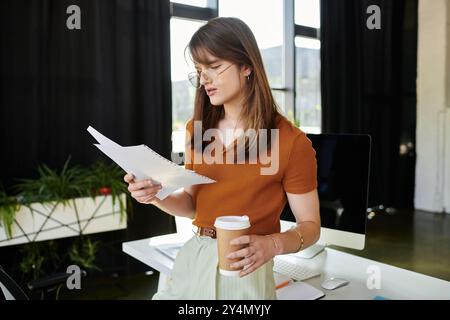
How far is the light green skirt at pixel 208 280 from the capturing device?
868 millimetres

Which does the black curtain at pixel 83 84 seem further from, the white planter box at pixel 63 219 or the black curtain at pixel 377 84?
the black curtain at pixel 377 84

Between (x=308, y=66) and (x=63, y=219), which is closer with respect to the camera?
(x=63, y=219)

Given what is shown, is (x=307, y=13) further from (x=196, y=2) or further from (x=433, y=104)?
(x=433, y=104)

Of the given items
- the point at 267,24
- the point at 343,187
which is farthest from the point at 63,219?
the point at 267,24

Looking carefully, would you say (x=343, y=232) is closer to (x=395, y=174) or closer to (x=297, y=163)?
(x=297, y=163)

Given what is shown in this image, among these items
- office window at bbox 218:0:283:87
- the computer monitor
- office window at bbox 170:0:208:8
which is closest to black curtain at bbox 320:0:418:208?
office window at bbox 218:0:283:87

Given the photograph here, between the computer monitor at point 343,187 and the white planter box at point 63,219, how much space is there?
144 cm

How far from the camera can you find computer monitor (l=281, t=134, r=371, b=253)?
1.46 meters

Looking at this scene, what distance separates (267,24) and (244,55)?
12.3 ft

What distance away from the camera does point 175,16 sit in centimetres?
359

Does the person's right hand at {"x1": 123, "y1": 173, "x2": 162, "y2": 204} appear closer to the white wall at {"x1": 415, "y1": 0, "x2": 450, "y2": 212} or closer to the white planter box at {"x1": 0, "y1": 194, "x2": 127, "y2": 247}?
the white planter box at {"x1": 0, "y1": 194, "x2": 127, "y2": 247}

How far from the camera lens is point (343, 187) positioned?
4.99ft

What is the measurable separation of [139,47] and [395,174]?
4024 mm
